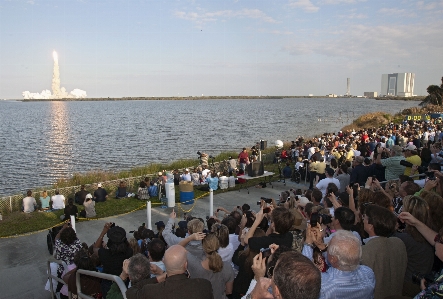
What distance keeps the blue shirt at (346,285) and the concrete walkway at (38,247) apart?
21.9 feet

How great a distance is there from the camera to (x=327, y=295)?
11.6 ft

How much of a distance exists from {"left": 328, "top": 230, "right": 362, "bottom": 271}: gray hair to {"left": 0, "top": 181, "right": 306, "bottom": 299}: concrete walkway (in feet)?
22.3

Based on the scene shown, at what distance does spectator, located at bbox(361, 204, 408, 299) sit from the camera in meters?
4.11

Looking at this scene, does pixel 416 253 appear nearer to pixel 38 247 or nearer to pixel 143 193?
pixel 38 247

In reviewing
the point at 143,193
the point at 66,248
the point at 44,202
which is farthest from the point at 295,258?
the point at 44,202

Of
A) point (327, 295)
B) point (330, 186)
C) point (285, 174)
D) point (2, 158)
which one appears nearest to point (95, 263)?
point (327, 295)

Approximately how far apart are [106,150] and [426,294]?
44.9 m

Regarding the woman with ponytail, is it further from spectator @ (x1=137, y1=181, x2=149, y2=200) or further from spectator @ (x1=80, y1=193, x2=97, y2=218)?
spectator @ (x1=137, y1=181, x2=149, y2=200)

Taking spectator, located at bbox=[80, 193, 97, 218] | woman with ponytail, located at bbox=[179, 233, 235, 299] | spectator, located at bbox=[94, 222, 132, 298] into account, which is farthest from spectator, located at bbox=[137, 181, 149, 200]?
woman with ponytail, located at bbox=[179, 233, 235, 299]

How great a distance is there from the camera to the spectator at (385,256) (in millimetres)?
4113

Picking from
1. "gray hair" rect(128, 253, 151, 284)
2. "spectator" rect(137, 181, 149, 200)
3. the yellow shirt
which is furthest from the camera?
"spectator" rect(137, 181, 149, 200)

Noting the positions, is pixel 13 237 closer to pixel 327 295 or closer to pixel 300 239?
pixel 300 239

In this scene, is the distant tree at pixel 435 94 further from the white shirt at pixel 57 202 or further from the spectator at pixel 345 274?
the spectator at pixel 345 274

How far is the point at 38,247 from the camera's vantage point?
11.0 meters
